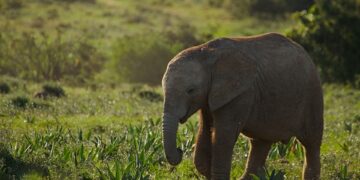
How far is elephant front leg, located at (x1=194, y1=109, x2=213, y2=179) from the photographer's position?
8.41m

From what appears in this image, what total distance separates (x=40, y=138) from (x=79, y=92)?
10533mm

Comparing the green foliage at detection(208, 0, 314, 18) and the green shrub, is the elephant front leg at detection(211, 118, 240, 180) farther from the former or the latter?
the green foliage at detection(208, 0, 314, 18)

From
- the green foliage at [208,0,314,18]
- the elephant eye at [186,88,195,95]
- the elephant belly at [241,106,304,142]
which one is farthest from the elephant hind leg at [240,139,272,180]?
the green foliage at [208,0,314,18]

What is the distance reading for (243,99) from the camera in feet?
26.7

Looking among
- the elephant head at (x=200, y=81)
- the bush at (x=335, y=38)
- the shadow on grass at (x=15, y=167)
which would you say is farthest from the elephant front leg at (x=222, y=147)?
the bush at (x=335, y=38)

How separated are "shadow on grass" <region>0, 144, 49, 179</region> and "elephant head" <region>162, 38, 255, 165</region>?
5.32ft

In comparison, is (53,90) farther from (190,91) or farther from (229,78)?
(190,91)

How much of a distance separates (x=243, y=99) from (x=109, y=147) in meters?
2.56

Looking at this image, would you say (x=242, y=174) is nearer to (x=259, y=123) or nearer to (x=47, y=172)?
(x=259, y=123)

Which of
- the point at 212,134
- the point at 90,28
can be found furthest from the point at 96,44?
the point at 212,134

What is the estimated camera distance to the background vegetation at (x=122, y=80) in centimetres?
962

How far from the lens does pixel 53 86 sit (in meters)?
19.1

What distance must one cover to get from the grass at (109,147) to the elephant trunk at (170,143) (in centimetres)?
100

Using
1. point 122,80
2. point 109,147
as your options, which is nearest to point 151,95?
point 122,80
